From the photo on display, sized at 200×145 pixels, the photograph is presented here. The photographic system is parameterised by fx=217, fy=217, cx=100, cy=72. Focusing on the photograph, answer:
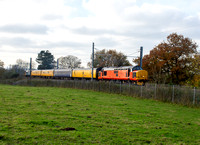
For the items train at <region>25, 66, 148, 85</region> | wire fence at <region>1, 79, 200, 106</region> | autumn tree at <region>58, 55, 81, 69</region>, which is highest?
autumn tree at <region>58, 55, 81, 69</region>

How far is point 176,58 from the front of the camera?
36.4 metres

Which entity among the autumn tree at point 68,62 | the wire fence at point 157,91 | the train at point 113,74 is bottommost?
the wire fence at point 157,91

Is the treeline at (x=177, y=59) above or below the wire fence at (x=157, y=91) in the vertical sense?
above

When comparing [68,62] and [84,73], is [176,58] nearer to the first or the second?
[84,73]

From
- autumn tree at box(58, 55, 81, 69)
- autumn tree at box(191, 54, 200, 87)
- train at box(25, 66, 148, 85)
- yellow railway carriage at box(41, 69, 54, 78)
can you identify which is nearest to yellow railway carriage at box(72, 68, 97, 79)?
train at box(25, 66, 148, 85)

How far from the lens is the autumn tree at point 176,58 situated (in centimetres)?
3538

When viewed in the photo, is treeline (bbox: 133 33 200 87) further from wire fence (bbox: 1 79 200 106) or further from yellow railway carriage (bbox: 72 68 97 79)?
yellow railway carriage (bbox: 72 68 97 79)

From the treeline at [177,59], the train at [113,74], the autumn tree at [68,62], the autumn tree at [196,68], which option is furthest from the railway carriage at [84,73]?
the autumn tree at [68,62]

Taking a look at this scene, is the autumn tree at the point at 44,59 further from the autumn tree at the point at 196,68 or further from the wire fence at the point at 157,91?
the autumn tree at the point at 196,68

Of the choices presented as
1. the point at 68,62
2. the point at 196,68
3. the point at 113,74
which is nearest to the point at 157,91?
the point at 196,68

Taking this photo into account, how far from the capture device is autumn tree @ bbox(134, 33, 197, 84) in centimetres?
3538

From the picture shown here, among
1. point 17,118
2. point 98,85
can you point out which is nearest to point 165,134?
point 17,118

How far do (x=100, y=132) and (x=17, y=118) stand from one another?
3.95 meters

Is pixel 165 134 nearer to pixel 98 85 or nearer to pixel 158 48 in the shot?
pixel 98 85
